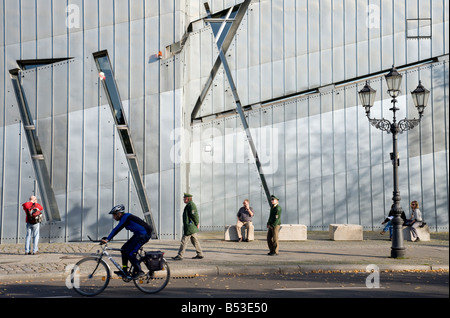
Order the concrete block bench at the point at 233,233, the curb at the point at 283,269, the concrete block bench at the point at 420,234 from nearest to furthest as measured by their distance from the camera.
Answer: the curb at the point at 283,269, the concrete block bench at the point at 420,234, the concrete block bench at the point at 233,233

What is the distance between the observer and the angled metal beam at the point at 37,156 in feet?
64.2

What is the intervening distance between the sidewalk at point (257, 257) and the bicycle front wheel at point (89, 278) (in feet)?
7.48

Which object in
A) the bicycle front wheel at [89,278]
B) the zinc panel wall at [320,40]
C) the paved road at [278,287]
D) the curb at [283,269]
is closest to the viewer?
the paved road at [278,287]

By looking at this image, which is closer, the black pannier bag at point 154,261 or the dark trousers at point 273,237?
the black pannier bag at point 154,261

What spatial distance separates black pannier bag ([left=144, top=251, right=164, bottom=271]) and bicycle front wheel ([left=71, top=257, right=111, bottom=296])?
710 millimetres

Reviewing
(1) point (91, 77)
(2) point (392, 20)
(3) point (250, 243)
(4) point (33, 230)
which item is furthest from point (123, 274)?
(2) point (392, 20)

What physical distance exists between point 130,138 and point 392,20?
11.7 meters

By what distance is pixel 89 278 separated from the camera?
1000cm

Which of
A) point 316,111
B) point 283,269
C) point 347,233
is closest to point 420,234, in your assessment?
point 347,233

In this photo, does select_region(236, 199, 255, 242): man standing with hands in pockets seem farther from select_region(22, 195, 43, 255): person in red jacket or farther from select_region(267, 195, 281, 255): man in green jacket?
select_region(22, 195, 43, 255): person in red jacket

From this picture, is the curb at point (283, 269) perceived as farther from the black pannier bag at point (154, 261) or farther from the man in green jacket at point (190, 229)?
the black pannier bag at point (154, 261)

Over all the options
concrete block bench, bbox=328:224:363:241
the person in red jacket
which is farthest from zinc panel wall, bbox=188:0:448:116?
the person in red jacket

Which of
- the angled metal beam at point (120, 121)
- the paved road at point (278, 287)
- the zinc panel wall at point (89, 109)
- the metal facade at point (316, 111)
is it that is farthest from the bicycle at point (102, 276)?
the metal facade at point (316, 111)

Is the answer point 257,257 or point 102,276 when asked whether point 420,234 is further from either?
point 102,276
